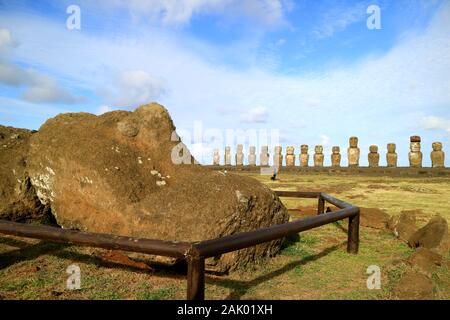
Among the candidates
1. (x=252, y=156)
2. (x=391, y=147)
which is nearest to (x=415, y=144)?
(x=391, y=147)

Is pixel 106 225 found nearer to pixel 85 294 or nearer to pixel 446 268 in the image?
pixel 85 294

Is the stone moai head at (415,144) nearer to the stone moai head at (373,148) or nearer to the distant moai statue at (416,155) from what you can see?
the distant moai statue at (416,155)

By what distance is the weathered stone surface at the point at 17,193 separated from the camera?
4.52 meters

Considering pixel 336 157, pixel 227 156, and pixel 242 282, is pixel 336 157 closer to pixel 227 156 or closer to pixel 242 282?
pixel 227 156

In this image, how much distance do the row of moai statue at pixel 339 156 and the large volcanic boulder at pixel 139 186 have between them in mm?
15473

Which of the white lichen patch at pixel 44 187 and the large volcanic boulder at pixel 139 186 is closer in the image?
the large volcanic boulder at pixel 139 186

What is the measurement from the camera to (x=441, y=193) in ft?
34.9

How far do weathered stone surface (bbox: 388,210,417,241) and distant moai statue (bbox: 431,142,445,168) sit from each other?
13.3 m

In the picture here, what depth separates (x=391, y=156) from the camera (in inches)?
721

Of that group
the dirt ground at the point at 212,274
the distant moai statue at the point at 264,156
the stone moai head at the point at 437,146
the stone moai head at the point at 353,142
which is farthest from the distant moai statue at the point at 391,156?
the dirt ground at the point at 212,274

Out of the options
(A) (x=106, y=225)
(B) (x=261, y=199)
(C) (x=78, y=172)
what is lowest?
(A) (x=106, y=225)

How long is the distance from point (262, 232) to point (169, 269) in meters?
1.26

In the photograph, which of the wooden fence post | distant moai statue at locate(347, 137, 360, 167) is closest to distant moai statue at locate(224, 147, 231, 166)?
distant moai statue at locate(347, 137, 360, 167)
